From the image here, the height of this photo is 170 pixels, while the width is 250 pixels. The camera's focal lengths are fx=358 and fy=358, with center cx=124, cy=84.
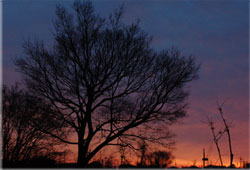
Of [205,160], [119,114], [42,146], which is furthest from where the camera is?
[42,146]

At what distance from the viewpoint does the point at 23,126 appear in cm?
1933

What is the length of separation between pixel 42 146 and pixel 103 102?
14.4ft

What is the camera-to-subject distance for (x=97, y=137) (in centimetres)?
1877

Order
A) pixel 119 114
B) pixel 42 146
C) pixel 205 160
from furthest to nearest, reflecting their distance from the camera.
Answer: pixel 42 146
pixel 119 114
pixel 205 160

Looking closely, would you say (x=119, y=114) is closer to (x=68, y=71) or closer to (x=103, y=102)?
(x=103, y=102)

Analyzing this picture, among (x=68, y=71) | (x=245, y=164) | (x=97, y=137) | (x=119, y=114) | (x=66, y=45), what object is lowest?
(x=245, y=164)

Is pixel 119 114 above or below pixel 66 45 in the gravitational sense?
below

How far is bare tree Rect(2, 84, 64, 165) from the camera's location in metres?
18.7

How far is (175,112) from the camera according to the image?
1906 centimetres

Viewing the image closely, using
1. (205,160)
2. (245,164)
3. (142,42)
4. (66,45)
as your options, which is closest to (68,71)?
(66,45)

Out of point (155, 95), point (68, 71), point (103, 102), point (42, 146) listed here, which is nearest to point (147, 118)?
point (155, 95)

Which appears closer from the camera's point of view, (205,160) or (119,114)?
(205,160)

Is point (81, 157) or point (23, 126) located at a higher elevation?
point (23, 126)

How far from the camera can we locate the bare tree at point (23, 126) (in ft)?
61.3
